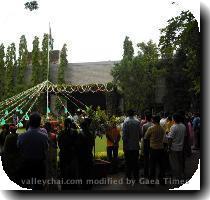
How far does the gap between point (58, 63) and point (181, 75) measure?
11283 millimetres

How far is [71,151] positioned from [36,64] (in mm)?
28249

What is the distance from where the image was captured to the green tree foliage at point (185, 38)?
34.2 ft

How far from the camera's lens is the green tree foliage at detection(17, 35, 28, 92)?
34375mm

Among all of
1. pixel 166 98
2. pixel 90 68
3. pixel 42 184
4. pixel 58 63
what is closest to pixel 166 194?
pixel 42 184

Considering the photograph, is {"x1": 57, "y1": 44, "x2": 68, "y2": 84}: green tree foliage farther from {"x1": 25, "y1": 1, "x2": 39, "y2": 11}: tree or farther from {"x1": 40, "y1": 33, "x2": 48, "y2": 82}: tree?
{"x1": 25, "y1": 1, "x2": 39, "y2": 11}: tree

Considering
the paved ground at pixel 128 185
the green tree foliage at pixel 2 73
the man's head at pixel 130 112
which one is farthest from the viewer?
the green tree foliage at pixel 2 73

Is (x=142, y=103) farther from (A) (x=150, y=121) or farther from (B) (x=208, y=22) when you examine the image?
(B) (x=208, y=22)

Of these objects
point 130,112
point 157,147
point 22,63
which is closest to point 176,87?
point 22,63

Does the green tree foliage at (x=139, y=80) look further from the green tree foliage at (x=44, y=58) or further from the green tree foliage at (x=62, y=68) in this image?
Result: the green tree foliage at (x=44, y=58)

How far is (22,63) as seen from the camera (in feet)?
114

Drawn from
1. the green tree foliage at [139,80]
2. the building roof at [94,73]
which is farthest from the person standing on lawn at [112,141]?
the building roof at [94,73]

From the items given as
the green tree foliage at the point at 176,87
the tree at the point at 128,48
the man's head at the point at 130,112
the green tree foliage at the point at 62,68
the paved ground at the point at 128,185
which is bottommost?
the paved ground at the point at 128,185

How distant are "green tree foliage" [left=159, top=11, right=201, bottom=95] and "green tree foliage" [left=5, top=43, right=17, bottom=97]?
23469mm

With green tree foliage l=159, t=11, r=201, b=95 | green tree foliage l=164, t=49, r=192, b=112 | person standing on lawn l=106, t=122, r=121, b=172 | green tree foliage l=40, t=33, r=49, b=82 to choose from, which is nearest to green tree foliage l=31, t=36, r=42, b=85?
green tree foliage l=40, t=33, r=49, b=82
